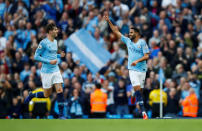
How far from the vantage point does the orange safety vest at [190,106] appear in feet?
59.4

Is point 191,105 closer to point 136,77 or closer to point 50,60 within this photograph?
point 136,77

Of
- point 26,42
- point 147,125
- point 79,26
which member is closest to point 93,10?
point 79,26

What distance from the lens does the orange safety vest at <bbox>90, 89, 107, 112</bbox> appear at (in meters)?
18.5

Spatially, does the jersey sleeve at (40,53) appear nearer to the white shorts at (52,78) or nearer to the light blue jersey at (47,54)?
the light blue jersey at (47,54)

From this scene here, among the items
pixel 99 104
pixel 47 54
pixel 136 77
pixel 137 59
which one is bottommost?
pixel 99 104

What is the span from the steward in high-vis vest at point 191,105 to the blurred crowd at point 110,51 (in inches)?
2.2

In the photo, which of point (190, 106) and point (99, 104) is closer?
point (190, 106)

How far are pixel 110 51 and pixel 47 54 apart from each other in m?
7.85

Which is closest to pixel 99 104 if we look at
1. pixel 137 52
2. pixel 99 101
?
pixel 99 101

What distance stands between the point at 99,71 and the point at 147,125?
9.59m

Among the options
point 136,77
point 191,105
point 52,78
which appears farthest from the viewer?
point 191,105

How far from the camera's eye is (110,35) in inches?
866

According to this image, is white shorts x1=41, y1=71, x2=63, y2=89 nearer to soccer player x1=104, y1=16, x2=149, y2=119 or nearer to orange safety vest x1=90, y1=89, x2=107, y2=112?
soccer player x1=104, y1=16, x2=149, y2=119

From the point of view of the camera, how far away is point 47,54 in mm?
13883
